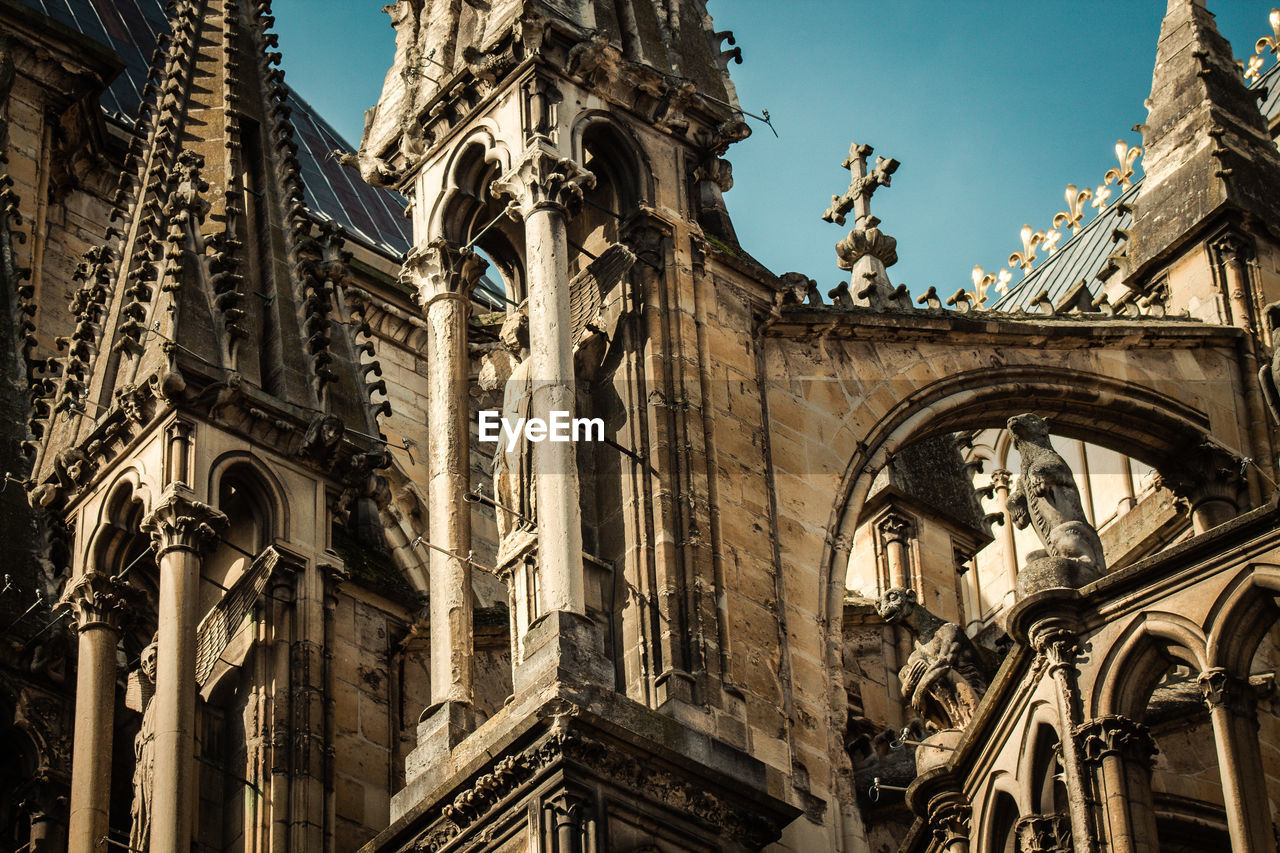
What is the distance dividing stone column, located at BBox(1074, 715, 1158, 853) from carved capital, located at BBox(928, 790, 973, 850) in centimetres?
173

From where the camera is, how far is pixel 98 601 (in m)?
22.4

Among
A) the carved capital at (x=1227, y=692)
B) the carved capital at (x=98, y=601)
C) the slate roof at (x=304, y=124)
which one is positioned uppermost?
the slate roof at (x=304, y=124)

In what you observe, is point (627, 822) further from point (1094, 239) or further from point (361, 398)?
point (1094, 239)

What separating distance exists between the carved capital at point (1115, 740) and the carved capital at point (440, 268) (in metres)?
6.68

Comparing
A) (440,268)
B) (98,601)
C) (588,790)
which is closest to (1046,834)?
(588,790)

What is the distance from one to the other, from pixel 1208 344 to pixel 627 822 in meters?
8.80

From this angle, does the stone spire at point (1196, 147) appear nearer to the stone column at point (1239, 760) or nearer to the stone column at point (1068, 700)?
the stone column at point (1068, 700)

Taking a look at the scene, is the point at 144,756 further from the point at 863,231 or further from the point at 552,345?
the point at 863,231

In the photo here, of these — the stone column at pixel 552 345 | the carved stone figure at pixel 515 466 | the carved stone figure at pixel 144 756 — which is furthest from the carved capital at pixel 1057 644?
the carved stone figure at pixel 144 756

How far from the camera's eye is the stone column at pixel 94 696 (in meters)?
21.3

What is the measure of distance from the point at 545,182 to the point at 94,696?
4.78 metres

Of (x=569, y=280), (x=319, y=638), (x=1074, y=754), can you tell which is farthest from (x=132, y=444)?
(x=1074, y=754)

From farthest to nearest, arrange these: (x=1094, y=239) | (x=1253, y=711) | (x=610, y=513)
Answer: (x=1094, y=239) < (x=610, y=513) < (x=1253, y=711)

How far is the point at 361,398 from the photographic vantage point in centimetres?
2441
